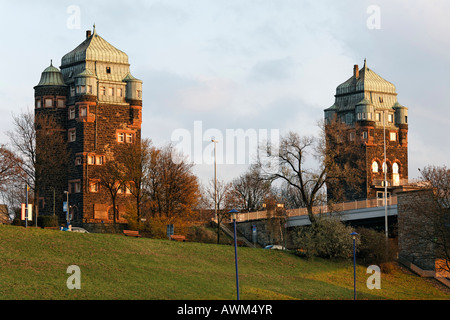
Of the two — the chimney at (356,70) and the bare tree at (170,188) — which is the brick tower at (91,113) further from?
the chimney at (356,70)

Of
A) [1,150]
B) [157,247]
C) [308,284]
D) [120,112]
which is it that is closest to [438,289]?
[308,284]

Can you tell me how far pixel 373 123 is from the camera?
412 ft

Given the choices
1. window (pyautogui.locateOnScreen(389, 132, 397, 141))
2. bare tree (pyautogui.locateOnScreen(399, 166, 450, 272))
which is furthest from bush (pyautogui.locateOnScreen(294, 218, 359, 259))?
window (pyautogui.locateOnScreen(389, 132, 397, 141))

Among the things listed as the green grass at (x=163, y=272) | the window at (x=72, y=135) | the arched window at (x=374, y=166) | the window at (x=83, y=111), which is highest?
the window at (x=83, y=111)

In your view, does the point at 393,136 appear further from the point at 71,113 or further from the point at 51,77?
the point at 51,77

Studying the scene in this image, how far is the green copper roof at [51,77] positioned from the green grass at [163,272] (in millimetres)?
49171

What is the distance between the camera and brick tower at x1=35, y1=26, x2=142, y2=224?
108m

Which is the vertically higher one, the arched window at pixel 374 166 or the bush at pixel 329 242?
the arched window at pixel 374 166

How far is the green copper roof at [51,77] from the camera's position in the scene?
111 meters

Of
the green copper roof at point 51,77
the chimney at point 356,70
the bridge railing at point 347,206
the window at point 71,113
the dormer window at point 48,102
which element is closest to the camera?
the bridge railing at point 347,206

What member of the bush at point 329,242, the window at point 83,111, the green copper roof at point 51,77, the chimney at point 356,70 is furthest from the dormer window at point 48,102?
the chimney at point 356,70

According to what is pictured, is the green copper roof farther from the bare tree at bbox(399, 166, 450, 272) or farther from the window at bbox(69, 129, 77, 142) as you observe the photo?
the bare tree at bbox(399, 166, 450, 272)

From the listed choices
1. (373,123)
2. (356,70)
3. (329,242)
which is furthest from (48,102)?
(329,242)

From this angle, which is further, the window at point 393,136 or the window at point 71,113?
the window at point 393,136
